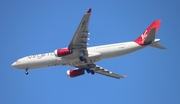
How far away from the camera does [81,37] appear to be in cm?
5178

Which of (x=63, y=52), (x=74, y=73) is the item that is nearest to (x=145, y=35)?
(x=63, y=52)

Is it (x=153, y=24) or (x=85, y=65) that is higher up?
(x=153, y=24)

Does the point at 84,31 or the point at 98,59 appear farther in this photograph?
the point at 98,59

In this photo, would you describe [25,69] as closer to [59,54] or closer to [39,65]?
[39,65]

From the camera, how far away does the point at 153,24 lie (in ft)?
186

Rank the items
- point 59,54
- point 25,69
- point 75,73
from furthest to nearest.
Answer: point 75,73 < point 25,69 < point 59,54

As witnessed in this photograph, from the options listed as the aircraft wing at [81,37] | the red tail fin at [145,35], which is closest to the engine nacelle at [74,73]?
the aircraft wing at [81,37]

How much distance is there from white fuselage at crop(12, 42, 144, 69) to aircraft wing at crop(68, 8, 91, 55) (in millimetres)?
1555

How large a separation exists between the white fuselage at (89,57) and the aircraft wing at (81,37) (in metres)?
1.55

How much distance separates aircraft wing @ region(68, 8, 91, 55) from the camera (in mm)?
48688

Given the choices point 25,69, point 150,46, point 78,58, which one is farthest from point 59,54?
point 150,46

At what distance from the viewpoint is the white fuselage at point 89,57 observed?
5406 cm

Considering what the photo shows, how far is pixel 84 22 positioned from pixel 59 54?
7128 mm

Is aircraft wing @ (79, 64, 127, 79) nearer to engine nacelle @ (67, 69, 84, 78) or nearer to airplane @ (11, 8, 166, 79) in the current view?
engine nacelle @ (67, 69, 84, 78)
